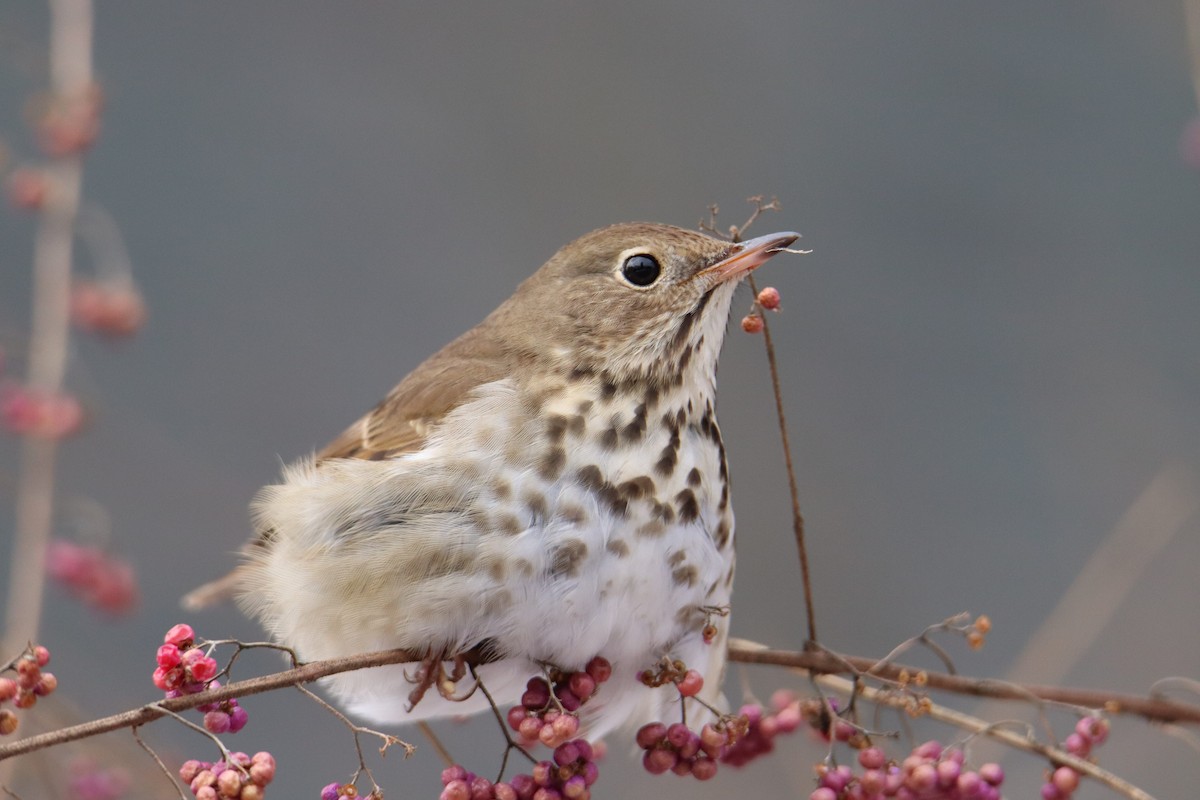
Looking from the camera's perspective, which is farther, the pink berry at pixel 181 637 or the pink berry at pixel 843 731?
the pink berry at pixel 843 731

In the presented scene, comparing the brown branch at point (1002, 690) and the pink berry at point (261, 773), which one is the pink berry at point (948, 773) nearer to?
the brown branch at point (1002, 690)

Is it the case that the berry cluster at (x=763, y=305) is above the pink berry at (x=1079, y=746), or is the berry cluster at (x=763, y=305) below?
above

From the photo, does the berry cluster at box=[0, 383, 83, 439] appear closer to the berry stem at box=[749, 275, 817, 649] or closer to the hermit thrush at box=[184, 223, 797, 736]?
the hermit thrush at box=[184, 223, 797, 736]

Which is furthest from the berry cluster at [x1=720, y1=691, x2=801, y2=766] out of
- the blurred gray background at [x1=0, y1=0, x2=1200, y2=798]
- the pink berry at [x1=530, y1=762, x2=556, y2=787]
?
the blurred gray background at [x1=0, y1=0, x2=1200, y2=798]

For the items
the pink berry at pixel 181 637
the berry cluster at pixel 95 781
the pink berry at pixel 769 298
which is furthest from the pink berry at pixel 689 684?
the berry cluster at pixel 95 781

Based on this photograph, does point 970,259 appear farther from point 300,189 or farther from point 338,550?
point 338,550

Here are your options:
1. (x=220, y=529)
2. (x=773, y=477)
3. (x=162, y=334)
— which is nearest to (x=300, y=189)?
(x=162, y=334)

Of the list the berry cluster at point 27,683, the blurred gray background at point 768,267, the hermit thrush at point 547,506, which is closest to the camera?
the berry cluster at point 27,683
